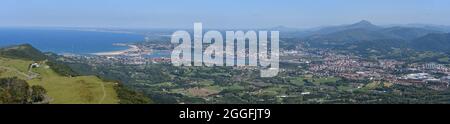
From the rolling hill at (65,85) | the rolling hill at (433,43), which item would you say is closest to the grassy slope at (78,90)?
the rolling hill at (65,85)

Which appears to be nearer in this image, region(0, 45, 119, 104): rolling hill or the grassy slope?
the grassy slope

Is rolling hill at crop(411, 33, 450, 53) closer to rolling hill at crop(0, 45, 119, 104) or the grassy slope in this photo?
rolling hill at crop(0, 45, 119, 104)

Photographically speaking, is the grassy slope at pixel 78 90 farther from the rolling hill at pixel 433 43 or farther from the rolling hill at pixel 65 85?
the rolling hill at pixel 433 43

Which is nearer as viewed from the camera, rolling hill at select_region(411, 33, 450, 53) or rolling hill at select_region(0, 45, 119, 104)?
rolling hill at select_region(0, 45, 119, 104)

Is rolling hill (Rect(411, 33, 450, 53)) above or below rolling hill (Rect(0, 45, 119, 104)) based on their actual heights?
below

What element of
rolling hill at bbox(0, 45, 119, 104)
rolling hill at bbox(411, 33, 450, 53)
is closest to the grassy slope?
rolling hill at bbox(0, 45, 119, 104)

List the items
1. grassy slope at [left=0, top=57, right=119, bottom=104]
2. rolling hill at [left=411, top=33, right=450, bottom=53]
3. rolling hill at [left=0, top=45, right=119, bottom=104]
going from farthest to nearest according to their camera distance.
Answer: rolling hill at [left=411, top=33, right=450, bottom=53], rolling hill at [left=0, top=45, right=119, bottom=104], grassy slope at [left=0, top=57, right=119, bottom=104]

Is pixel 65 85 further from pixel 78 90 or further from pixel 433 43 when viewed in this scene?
pixel 433 43

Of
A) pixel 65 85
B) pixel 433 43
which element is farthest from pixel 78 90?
pixel 433 43

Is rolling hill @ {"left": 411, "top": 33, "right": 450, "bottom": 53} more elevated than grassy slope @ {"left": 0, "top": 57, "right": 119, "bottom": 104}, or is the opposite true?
grassy slope @ {"left": 0, "top": 57, "right": 119, "bottom": 104}

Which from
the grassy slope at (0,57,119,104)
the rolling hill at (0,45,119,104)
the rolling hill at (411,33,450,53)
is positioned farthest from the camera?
the rolling hill at (411,33,450,53)
